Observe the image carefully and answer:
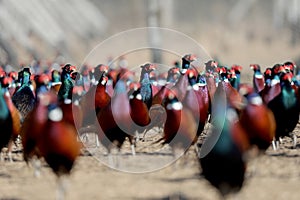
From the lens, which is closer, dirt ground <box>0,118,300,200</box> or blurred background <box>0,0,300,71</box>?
dirt ground <box>0,118,300,200</box>

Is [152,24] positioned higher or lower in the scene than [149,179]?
higher

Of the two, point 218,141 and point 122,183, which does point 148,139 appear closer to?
point 122,183

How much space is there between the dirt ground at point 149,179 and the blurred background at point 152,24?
13.8 metres

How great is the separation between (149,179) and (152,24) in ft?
61.8

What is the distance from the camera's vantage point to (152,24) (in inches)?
1111

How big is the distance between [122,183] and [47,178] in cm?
115

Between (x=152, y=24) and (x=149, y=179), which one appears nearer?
(x=149, y=179)

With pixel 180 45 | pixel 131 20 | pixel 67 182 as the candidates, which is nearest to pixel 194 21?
pixel 131 20

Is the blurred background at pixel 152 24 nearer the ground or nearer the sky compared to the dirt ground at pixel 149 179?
nearer the sky

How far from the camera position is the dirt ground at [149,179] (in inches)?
352

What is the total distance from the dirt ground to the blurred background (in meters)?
13.8

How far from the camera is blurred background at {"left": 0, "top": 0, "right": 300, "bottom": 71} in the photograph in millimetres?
28848

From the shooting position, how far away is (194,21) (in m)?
53.9

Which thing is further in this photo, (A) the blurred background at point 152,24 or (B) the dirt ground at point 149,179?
(A) the blurred background at point 152,24
